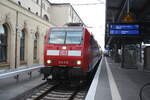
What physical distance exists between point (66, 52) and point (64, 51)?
0.12 m

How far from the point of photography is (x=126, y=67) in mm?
18312

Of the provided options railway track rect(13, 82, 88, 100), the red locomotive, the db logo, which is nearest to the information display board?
the red locomotive

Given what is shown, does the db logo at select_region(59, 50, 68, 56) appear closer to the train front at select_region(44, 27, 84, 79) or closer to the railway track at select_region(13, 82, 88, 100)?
the train front at select_region(44, 27, 84, 79)

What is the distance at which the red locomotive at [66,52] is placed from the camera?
8484mm

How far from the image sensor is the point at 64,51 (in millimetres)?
8812

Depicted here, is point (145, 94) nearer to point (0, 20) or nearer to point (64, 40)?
point (64, 40)

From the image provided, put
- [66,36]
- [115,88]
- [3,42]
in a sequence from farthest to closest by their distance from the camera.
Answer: [3,42] < [66,36] < [115,88]

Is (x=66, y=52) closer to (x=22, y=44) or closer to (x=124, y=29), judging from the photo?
(x=124, y=29)

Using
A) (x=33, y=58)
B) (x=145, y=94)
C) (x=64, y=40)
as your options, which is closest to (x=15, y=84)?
(x=64, y=40)

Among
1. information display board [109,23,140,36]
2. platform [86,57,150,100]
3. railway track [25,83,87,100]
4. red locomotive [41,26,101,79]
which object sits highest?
information display board [109,23,140,36]

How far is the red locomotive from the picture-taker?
8.48 meters

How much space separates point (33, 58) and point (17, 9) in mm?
6570

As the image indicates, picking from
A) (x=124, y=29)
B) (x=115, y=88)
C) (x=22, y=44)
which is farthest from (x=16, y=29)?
(x=115, y=88)

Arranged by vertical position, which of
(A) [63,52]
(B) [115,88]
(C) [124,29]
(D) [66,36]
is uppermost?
(C) [124,29]
